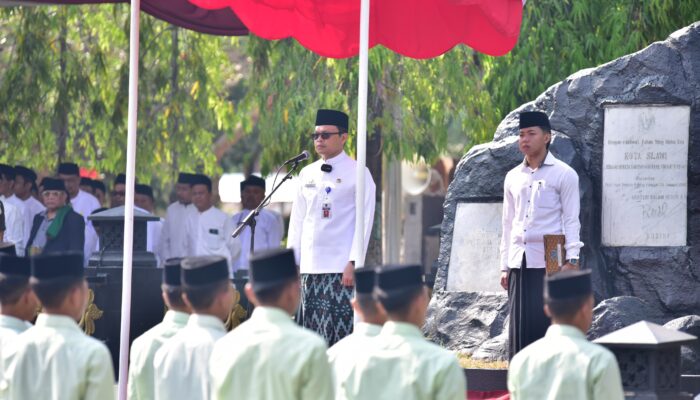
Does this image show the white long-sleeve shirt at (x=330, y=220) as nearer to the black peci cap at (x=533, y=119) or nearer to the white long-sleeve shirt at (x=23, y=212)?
the black peci cap at (x=533, y=119)

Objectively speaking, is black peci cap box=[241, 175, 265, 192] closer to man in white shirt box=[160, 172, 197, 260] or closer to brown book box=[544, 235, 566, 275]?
man in white shirt box=[160, 172, 197, 260]

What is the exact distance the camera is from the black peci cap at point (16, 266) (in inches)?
281

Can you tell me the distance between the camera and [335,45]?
39.3ft

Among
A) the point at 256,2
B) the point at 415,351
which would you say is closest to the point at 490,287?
the point at 256,2

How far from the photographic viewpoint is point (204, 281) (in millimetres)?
6418

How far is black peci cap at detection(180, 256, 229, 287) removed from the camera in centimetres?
640

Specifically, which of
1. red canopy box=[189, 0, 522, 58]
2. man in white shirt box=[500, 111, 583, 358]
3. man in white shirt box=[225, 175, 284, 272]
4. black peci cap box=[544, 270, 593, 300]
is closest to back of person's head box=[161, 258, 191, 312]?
black peci cap box=[544, 270, 593, 300]

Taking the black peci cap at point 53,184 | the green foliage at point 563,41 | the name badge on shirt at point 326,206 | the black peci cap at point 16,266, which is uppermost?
the green foliage at point 563,41

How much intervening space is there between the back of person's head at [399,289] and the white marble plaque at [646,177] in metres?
6.77

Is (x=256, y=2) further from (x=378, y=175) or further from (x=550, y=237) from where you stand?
(x=378, y=175)

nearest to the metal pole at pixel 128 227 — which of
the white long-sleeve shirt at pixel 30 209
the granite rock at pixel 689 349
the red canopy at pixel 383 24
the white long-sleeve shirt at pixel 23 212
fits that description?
the red canopy at pixel 383 24

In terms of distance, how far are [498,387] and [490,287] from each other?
2.50 metres

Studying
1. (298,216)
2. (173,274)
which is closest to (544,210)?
(298,216)

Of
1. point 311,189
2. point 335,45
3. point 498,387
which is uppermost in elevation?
point 335,45
